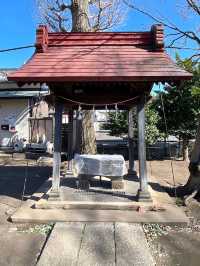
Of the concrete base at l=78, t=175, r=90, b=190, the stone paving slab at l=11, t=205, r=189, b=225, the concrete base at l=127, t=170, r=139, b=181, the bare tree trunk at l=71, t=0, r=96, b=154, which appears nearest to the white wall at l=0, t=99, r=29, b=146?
the bare tree trunk at l=71, t=0, r=96, b=154

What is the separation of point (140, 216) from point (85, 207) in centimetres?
113

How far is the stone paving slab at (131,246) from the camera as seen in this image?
16.7 feet

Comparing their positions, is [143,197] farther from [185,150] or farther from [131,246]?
[185,150]

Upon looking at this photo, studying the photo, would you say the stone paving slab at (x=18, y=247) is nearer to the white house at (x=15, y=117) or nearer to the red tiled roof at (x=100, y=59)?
the red tiled roof at (x=100, y=59)

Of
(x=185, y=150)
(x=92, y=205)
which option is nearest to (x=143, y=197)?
(x=92, y=205)

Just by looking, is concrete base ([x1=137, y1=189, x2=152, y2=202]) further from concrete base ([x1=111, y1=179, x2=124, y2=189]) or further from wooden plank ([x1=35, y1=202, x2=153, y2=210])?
concrete base ([x1=111, y1=179, x2=124, y2=189])

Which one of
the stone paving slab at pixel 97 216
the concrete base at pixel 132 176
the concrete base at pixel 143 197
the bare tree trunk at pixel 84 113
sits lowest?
the stone paving slab at pixel 97 216

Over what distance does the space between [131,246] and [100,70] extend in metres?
3.49

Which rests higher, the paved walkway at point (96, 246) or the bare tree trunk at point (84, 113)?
the bare tree trunk at point (84, 113)

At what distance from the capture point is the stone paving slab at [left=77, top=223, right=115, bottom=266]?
5105 millimetres

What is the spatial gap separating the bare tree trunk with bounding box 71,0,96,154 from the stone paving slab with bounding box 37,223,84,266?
702 centimetres

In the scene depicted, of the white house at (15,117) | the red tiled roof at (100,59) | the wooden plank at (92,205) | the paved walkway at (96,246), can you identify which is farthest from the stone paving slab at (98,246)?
the white house at (15,117)

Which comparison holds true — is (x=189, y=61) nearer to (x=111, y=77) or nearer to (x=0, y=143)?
(x=111, y=77)

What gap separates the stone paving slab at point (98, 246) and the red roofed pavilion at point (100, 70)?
1564mm
